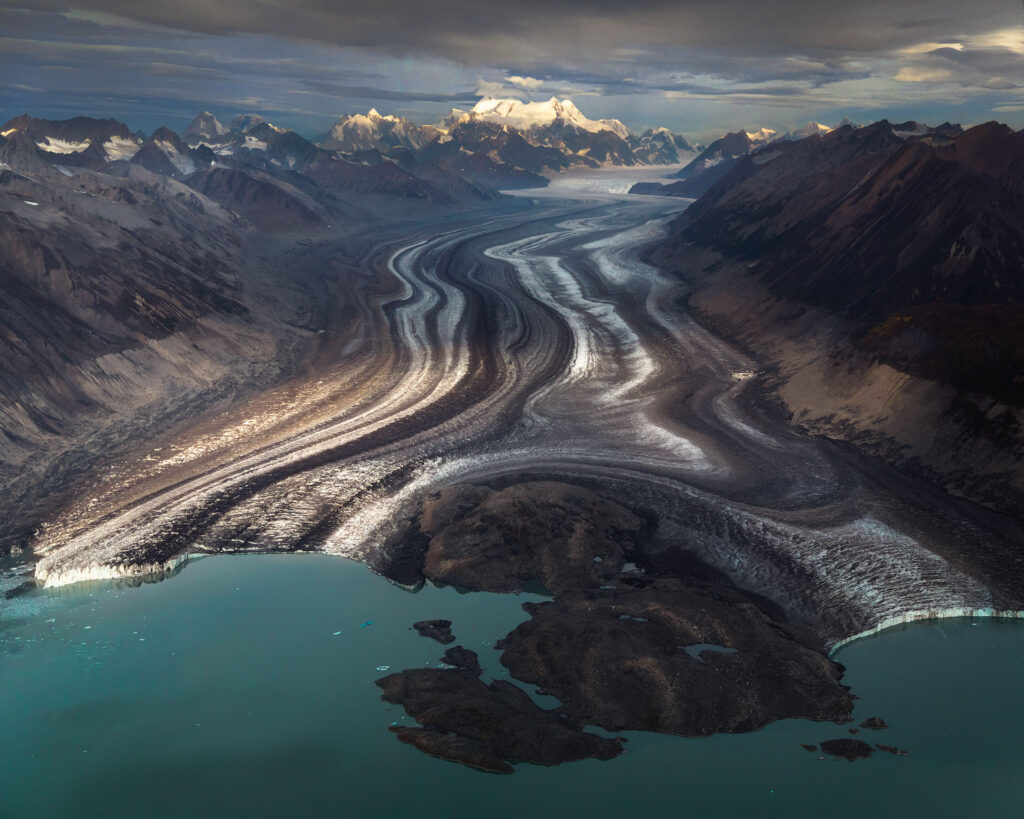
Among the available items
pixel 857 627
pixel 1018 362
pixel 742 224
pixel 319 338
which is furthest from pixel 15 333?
pixel 742 224

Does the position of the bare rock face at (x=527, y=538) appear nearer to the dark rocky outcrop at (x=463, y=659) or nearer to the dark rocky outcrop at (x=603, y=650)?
the dark rocky outcrop at (x=603, y=650)

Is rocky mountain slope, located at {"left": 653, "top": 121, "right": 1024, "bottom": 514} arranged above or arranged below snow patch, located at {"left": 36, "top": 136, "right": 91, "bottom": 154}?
below

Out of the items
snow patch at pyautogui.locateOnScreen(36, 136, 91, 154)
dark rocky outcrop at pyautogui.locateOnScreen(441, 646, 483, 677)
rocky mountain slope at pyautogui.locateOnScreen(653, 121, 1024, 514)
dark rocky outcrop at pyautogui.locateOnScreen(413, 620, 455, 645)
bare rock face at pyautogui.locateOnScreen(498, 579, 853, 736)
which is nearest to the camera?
bare rock face at pyautogui.locateOnScreen(498, 579, 853, 736)

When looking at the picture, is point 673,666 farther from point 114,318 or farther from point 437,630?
point 114,318

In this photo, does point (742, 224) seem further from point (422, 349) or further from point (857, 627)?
point (857, 627)

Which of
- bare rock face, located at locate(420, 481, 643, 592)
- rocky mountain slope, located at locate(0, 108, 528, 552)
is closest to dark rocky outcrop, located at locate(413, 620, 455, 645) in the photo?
bare rock face, located at locate(420, 481, 643, 592)

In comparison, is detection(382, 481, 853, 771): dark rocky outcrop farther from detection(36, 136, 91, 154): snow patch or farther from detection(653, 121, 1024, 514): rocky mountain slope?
detection(36, 136, 91, 154): snow patch

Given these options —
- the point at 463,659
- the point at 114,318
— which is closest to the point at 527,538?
the point at 463,659
